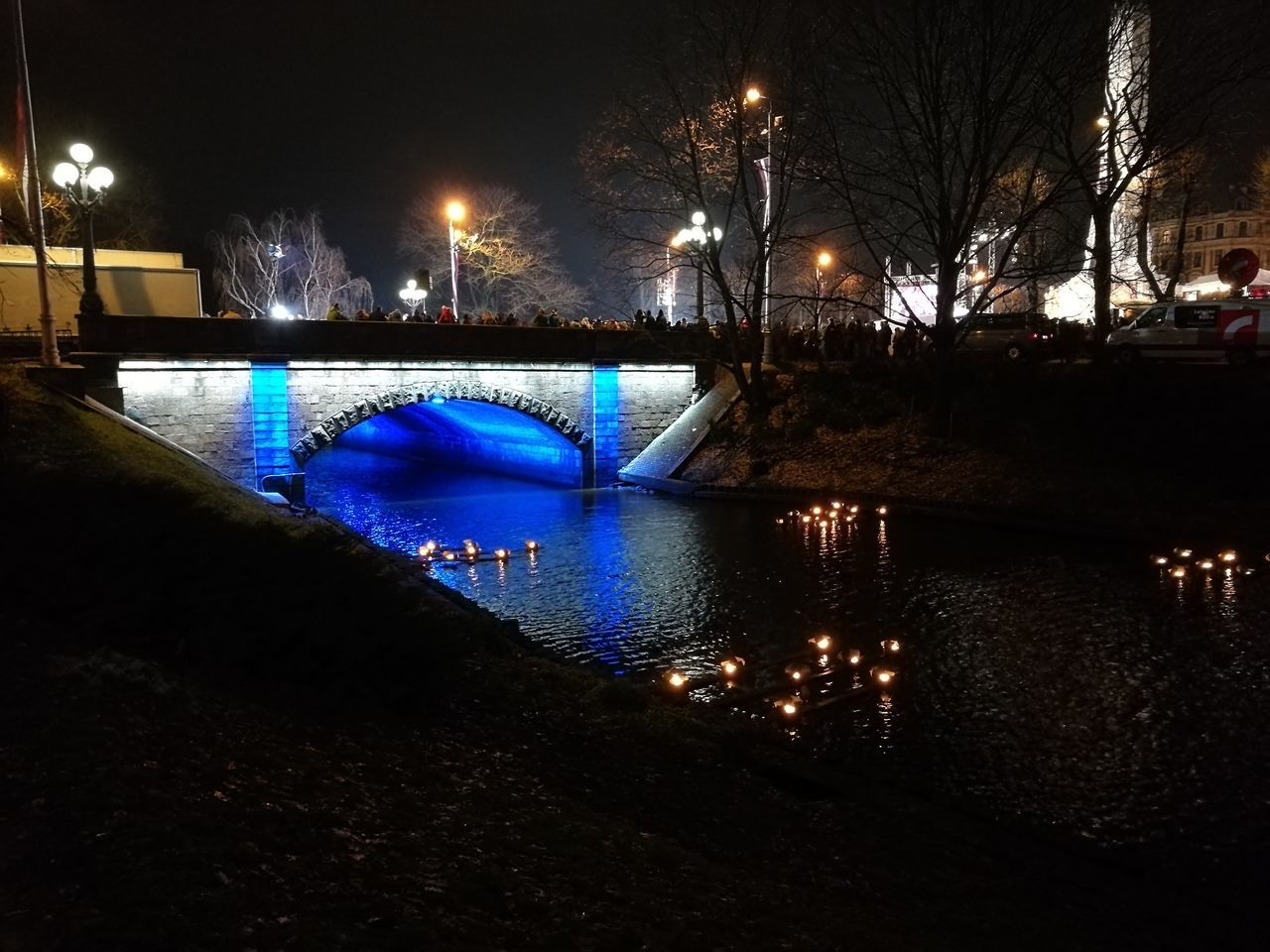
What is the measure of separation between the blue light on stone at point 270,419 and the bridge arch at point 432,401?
1.32ft

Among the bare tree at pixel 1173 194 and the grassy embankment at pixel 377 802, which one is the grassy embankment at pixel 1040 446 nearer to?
the bare tree at pixel 1173 194

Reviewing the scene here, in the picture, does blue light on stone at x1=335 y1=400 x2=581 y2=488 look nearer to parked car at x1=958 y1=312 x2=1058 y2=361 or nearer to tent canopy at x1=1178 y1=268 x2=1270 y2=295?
parked car at x1=958 y1=312 x2=1058 y2=361

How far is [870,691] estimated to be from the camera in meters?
11.0

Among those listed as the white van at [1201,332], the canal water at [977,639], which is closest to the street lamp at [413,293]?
the canal water at [977,639]

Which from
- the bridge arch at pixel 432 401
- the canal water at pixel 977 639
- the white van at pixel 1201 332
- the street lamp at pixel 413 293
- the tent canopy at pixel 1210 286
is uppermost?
the street lamp at pixel 413 293

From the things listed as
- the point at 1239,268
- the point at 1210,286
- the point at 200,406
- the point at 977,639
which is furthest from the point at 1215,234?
the point at 200,406

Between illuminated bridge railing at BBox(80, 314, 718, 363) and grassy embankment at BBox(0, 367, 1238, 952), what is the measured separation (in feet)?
50.3

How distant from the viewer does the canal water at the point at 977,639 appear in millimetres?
8195

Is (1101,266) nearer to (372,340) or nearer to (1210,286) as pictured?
(1210,286)

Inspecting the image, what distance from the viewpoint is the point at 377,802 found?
5.26 metres

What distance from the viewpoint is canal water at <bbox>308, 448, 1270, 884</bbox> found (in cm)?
820

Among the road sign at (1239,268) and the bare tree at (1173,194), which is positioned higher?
the bare tree at (1173,194)

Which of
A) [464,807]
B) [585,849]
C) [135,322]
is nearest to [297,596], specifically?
[464,807]

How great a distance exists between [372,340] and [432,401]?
9.58 feet
